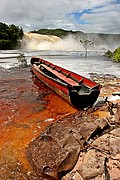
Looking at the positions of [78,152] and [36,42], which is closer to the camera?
[78,152]

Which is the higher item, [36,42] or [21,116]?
[36,42]

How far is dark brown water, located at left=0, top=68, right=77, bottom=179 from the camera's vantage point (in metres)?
5.57

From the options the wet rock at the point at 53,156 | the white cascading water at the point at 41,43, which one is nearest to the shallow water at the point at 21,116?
the wet rock at the point at 53,156

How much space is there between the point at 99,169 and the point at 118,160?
0.49 meters

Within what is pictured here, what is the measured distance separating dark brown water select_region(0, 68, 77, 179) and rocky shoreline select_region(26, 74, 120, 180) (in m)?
0.35

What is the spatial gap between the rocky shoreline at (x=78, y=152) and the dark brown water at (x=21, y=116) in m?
0.35

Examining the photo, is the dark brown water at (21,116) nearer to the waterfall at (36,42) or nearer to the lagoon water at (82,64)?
the lagoon water at (82,64)

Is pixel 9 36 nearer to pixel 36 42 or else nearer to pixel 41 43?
pixel 36 42

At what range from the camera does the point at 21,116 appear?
8.73 m

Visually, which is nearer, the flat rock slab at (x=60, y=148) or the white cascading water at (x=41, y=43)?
the flat rock slab at (x=60, y=148)

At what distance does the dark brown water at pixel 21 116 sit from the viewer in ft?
18.3

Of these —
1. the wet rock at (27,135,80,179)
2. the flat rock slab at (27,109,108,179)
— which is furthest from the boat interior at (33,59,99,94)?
the wet rock at (27,135,80,179)

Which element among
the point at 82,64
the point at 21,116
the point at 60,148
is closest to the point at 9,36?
the point at 82,64

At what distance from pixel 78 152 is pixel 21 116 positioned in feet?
12.9
